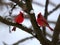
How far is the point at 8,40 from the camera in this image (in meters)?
1.17

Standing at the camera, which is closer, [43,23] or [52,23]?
[43,23]

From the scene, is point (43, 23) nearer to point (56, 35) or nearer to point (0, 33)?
point (56, 35)

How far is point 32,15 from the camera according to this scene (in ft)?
1.14

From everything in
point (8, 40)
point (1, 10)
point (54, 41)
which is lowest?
point (8, 40)

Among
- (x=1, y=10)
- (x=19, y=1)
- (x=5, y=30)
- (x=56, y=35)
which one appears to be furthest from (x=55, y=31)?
(x=1, y=10)

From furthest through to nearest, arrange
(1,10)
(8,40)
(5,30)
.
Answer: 1. (1,10)
2. (5,30)
3. (8,40)

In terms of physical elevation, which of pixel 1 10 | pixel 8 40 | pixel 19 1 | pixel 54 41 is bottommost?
pixel 8 40

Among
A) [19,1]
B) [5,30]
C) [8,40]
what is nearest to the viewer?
[19,1]

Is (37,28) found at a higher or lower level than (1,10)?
higher

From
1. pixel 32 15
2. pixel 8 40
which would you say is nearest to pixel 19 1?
pixel 32 15

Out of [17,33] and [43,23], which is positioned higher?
[43,23]

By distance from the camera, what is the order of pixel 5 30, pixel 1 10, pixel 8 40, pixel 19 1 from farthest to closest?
1. pixel 1 10
2. pixel 5 30
3. pixel 8 40
4. pixel 19 1

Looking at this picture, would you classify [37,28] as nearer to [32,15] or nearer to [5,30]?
[32,15]

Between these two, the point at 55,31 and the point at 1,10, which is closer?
the point at 55,31
